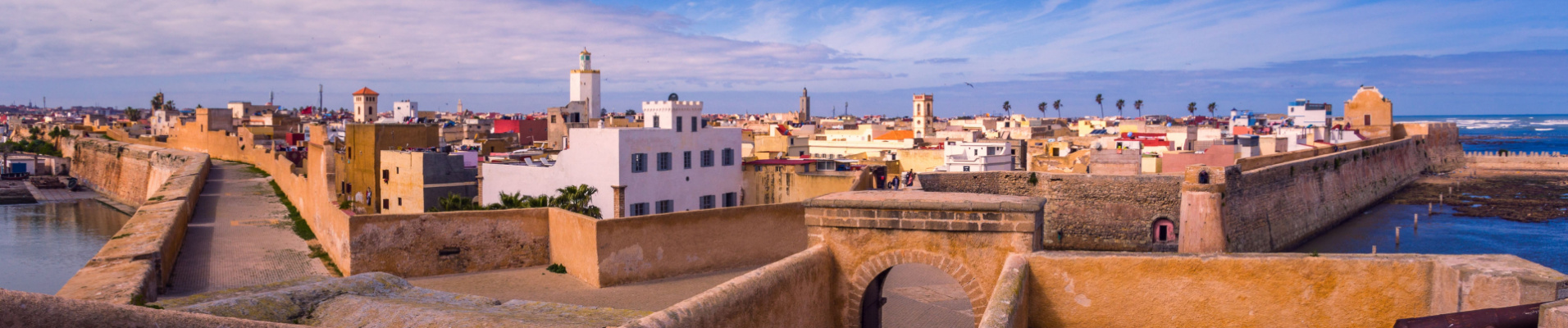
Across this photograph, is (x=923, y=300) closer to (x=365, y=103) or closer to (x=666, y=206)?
(x=666, y=206)

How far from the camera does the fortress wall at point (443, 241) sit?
52.3ft

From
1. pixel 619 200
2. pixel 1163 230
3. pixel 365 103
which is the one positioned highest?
pixel 365 103

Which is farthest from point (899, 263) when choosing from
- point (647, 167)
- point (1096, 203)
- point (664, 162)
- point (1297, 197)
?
point (1297, 197)

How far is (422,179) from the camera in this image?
23328mm

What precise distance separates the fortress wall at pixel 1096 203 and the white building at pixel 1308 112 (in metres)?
39.5

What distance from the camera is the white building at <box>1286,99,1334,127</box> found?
58.9 metres

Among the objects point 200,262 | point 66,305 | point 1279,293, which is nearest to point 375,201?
point 200,262

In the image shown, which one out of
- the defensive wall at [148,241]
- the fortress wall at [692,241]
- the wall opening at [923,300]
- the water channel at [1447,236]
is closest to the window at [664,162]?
the fortress wall at [692,241]

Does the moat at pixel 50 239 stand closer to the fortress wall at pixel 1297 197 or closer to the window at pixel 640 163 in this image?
the window at pixel 640 163

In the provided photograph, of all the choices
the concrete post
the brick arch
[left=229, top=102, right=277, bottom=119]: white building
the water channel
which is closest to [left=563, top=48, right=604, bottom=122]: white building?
the concrete post

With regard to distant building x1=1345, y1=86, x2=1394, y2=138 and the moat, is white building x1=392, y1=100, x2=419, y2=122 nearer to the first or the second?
the moat

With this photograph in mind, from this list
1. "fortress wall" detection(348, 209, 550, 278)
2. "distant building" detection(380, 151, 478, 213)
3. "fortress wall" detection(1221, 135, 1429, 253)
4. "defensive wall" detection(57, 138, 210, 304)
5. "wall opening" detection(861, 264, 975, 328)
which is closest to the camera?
"defensive wall" detection(57, 138, 210, 304)

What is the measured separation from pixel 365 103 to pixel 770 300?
207ft

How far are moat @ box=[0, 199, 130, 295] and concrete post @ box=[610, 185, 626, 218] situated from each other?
12769mm
